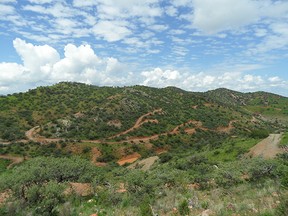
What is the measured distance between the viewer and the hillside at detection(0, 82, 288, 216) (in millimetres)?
17344

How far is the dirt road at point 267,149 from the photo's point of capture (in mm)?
40438

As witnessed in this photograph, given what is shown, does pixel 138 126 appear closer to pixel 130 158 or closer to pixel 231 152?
pixel 130 158

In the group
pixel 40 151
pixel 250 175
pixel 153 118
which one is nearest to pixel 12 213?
pixel 250 175

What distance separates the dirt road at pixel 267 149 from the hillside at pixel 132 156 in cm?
18

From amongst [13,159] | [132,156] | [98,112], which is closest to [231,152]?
[132,156]

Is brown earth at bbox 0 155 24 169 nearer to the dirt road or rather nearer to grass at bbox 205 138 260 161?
grass at bbox 205 138 260 161

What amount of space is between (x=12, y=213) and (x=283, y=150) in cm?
3610

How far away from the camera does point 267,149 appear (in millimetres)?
42281

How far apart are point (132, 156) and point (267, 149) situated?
3340 centimetres

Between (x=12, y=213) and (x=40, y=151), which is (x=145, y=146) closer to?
(x=40, y=151)

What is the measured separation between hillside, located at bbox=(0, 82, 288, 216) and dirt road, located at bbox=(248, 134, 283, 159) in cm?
18

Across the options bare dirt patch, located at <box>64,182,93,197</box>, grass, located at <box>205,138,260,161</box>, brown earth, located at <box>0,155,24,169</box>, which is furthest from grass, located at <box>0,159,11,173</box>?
grass, located at <box>205,138,260,161</box>

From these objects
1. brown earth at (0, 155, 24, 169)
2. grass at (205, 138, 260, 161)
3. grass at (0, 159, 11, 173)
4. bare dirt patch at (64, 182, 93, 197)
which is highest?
grass at (205, 138, 260, 161)

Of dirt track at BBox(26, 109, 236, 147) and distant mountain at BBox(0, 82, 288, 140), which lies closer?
dirt track at BBox(26, 109, 236, 147)
